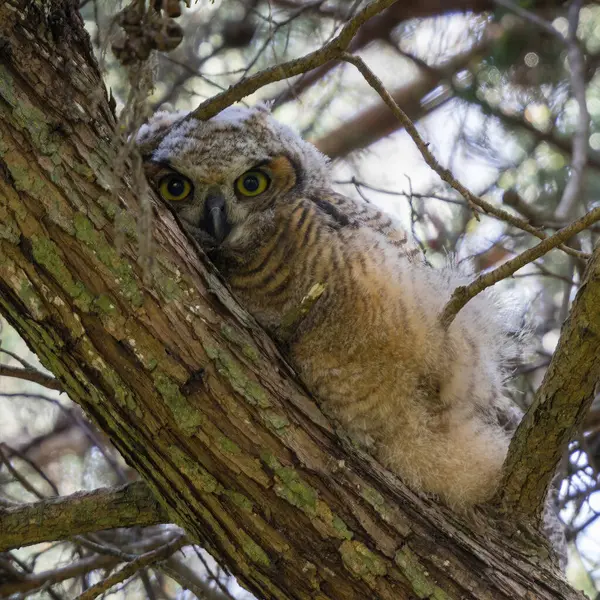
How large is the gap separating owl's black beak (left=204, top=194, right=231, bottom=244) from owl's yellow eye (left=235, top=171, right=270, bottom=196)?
0.27 ft

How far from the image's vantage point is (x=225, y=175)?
2311 millimetres

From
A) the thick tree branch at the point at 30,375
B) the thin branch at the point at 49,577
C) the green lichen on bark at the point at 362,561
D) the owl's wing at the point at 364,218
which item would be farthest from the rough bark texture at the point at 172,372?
the thin branch at the point at 49,577

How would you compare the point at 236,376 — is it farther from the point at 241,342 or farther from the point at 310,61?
the point at 310,61

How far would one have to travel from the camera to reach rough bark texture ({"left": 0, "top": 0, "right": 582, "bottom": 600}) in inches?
61.4

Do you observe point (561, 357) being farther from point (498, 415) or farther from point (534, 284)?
point (534, 284)

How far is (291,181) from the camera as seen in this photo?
2.42m

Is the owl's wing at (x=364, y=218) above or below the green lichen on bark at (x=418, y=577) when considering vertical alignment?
above

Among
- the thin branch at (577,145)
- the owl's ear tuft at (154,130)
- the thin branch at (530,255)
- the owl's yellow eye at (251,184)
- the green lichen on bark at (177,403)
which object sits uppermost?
the thin branch at (577,145)

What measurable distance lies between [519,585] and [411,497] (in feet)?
0.99

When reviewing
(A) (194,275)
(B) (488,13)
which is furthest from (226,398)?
(B) (488,13)

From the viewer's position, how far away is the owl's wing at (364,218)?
7.41 ft

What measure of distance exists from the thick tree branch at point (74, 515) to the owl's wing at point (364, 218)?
36.1 inches

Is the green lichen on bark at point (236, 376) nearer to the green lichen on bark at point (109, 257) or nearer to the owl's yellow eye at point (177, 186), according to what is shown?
the green lichen on bark at point (109, 257)

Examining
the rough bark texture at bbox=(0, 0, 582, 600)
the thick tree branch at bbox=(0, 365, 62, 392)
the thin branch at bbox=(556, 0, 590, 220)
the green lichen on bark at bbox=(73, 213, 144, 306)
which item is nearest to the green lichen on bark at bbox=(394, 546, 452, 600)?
the rough bark texture at bbox=(0, 0, 582, 600)
